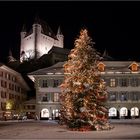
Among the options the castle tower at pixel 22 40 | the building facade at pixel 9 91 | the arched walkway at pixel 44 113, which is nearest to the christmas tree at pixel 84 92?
the arched walkway at pixel 44 113

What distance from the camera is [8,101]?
261 ft

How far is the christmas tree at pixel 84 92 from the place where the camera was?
115 ft

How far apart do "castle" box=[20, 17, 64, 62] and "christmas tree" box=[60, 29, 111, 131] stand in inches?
4643

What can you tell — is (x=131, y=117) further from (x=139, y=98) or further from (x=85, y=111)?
(x=85, y=111)

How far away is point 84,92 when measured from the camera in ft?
117

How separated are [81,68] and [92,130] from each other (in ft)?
18.1

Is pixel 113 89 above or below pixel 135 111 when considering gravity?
above

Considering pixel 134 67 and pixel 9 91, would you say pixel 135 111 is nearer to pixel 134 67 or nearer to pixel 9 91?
pixel 134 67

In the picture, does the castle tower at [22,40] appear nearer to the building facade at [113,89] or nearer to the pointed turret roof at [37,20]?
the pointed turret roof at [37,20]

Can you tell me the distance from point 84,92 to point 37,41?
12514cm

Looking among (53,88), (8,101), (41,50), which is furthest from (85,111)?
(41,50)

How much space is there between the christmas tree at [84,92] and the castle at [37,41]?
387 ft

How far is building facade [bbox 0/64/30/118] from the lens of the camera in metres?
76.7

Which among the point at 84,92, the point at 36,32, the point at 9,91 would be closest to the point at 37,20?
the point at 36,32
